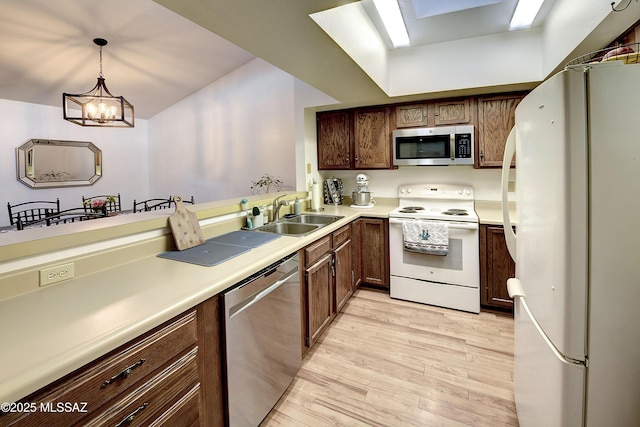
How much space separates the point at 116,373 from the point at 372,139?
2955 mm

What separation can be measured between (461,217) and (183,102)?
478cm

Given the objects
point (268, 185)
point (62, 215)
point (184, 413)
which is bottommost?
point (184, 413)

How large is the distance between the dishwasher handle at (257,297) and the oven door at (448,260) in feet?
4.81

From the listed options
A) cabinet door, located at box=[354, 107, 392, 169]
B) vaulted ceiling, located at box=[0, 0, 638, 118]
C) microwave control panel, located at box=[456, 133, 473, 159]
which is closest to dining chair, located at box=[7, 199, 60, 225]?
vaulted ceiling, located at box=[0, 0, 638, 118]

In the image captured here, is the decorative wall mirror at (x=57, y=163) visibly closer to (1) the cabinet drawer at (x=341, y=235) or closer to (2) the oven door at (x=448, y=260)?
(1) the cabinet drawer at (x=341, y=235)

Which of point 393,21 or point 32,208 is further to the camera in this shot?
point 32,208

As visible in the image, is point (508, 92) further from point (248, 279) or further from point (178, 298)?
point (178, 298)

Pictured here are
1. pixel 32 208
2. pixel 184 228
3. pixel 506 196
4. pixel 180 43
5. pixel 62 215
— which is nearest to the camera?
pixel 506 196

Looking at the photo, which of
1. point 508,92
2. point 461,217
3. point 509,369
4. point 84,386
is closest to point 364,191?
point 461,217

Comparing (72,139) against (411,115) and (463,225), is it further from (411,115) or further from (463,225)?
(463,225)

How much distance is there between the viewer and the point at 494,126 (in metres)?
2.77

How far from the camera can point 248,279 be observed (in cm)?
140

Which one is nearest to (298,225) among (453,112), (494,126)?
(453,112)

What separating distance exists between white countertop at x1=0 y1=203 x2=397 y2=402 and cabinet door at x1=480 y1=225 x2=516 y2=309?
79.2 inches
